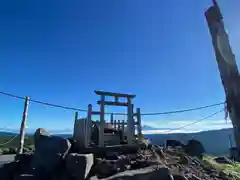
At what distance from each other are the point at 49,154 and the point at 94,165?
1.54 metres

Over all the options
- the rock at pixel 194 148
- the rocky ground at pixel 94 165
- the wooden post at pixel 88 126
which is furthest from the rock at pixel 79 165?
the rock at pixel 194 148

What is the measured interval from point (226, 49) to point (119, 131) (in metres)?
5.30

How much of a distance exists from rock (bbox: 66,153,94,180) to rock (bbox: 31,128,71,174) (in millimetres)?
708

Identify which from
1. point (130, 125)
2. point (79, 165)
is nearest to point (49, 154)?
point (79, 165)

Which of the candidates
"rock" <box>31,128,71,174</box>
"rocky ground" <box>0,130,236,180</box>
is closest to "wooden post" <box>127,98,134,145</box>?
"rocky ground" <box>0,130,236,180</box>

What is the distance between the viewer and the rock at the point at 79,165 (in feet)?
16.1

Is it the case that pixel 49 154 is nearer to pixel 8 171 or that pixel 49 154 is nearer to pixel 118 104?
pixel 8 171

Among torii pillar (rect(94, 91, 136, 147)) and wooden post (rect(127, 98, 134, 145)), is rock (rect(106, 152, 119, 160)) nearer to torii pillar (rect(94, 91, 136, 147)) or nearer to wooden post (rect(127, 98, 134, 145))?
torii pillar (rect(94, 91, 136, 147))

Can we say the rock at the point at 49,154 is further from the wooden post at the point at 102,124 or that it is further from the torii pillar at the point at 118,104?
the torii pillar at the point at 118,104

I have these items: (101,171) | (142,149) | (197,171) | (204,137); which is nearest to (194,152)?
(197,171)

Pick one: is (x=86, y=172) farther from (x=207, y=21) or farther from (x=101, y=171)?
(x=207, y=21)

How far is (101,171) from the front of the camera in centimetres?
523

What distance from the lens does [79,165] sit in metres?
4.97

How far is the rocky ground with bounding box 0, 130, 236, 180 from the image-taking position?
4.95 metres
